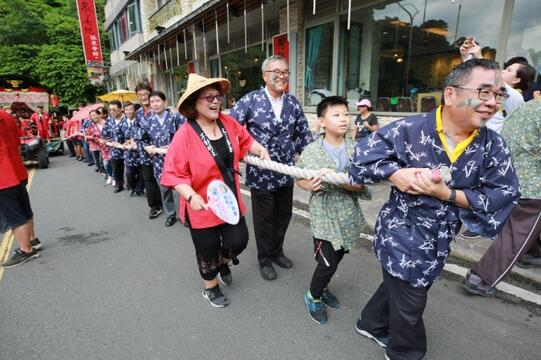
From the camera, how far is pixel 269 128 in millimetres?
2939

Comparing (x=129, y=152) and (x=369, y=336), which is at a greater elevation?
(x=129, y=152)

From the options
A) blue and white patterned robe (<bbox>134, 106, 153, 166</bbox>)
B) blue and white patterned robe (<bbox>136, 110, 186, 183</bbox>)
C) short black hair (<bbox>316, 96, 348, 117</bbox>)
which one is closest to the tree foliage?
blue and white patterned robe (<bbox>134, 106, 153, 166</bbox>)

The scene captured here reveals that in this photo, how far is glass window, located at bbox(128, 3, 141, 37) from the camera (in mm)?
17203

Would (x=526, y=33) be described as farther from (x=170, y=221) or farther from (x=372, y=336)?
(x=170, y=221)

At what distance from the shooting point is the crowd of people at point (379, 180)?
4.99 feet

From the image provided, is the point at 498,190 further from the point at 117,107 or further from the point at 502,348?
Answer: the point at 117,107

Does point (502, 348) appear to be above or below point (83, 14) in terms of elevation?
below

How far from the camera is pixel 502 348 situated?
2.15 meters

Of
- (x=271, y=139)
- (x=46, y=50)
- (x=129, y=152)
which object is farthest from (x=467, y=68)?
(x=46, y=50)

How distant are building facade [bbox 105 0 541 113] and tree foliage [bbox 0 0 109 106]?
14.8m

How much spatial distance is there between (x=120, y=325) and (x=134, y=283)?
0.65m

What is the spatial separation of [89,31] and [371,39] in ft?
57.5

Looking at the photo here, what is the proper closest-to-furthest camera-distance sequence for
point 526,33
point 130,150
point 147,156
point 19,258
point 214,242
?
1. point 214,242
2. point 19,258
3. point 526,33
4. point 147,156
5. point 130,150

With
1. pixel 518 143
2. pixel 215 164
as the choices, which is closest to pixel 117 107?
pixel 215 164
